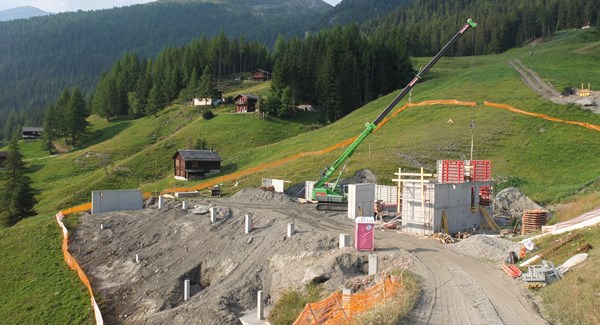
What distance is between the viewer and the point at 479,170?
3591cm

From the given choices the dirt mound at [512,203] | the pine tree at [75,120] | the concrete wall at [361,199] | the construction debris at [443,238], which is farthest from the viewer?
the pine tree at [75,120]

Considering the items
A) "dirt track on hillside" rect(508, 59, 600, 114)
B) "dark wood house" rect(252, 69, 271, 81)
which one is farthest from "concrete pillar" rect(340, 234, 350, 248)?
"dark wood house" rect(252, 69, 271, 81)

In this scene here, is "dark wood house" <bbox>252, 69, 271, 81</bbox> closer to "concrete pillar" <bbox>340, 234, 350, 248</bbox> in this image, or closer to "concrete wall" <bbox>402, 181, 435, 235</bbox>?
"concrete wall" <bbox>402, 181, 435, 235</bbox>

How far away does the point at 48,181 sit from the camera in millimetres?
77062

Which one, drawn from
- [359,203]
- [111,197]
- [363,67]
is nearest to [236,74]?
[363,67]

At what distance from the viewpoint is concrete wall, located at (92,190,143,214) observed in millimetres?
45469

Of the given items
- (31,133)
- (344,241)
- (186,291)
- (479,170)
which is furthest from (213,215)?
(31,133)

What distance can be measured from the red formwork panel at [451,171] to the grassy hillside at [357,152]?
868 cm

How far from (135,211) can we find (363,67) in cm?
6579

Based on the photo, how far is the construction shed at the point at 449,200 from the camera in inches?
1246

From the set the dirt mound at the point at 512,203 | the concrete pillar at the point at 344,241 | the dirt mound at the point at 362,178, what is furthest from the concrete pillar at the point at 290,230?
the dirt mound at the point at 512,203

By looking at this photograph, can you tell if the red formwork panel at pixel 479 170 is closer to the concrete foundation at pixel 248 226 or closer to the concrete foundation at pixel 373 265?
the concrete foundation at pixel 373 265

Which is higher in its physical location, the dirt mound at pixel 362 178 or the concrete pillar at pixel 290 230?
the dirt mound at pixel 362 178

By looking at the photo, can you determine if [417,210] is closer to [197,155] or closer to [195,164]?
[195,164]
